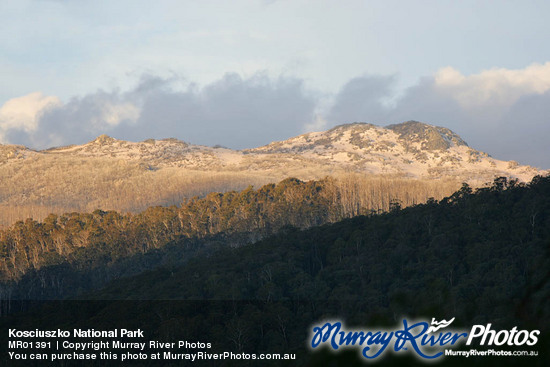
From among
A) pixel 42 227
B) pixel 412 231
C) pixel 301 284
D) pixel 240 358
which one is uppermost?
pixel 42 227

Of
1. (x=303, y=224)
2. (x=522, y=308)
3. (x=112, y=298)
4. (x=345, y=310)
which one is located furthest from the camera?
(x=303, y=224)

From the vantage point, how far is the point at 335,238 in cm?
10288

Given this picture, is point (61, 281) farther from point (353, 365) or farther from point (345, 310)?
point (353, 365)

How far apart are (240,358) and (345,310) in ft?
49.0

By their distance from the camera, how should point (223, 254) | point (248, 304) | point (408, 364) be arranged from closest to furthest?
point (408, 364) < point (248, 304) < point (223, 254)

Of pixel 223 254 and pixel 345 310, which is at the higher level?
pixel 223 254

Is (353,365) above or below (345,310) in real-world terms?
above

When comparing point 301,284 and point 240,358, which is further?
point 301,284

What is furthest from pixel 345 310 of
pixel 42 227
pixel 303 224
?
pixel 42 227

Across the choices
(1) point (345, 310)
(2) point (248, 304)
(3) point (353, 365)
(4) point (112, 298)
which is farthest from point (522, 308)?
(4) point (112, 298)

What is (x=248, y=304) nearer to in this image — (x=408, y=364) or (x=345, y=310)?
(x=345, y=310)

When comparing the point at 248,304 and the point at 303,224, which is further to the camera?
the point at 303,224

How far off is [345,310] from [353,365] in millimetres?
70114

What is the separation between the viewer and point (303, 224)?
132 meters
